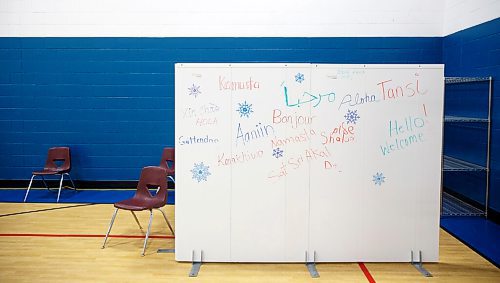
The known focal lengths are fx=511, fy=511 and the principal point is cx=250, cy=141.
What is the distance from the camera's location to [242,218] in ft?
15.1

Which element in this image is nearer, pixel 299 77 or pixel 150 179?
pixel 299 77

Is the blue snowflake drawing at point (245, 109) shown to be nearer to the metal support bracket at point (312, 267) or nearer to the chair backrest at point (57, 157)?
the metal support bracket at point (312, 267)

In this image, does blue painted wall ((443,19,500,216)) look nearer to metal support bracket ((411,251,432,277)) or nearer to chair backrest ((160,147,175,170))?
metal support bracket ((411,251,432,277))

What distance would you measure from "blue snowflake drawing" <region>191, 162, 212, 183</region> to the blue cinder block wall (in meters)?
3.62

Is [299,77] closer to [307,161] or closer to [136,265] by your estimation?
[307,161]

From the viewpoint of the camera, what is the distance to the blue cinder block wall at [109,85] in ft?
25.9

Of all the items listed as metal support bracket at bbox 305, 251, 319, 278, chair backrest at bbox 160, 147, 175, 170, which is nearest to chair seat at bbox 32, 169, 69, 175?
chair backrest at bbox 160, 147, 175, 170

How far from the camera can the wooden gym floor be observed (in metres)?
4.33

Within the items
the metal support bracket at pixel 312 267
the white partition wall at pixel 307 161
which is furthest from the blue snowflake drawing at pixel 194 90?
the metal support bracket at pixel 312 267

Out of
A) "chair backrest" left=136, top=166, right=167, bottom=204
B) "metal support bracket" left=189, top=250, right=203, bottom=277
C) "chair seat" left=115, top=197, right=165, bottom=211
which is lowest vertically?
"metal support bracket" left=189, top=250, right=203, bottom=277

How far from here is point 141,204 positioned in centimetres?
526

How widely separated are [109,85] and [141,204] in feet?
10.9

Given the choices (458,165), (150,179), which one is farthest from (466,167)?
(150,179)

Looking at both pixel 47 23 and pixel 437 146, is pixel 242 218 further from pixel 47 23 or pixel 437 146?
pixel 47 23
